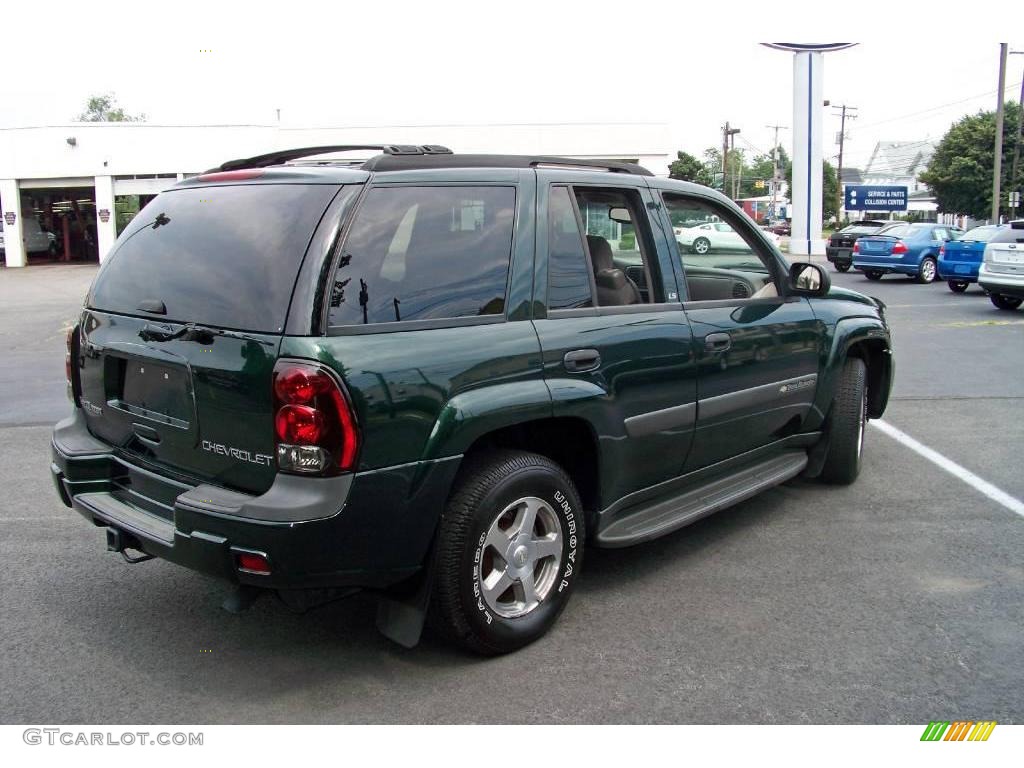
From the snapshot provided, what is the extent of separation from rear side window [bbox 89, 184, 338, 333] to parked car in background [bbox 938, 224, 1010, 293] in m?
18.7

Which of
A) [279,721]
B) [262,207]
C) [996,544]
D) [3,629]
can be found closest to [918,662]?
[996,544]

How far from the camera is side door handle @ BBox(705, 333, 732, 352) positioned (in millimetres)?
4371

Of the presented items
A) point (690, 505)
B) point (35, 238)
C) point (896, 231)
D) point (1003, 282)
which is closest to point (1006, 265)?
point (1003, 282)

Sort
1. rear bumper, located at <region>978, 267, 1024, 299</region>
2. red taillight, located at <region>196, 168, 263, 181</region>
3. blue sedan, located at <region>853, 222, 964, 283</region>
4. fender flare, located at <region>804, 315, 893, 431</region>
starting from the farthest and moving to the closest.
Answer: blue sedan, located at <region>853, 222, 964, 283</region>, rear bumper, located at <region>978, 267, 1024, 299</region>, fender flare, located at <region>804, 315, 893, 431</region>, red taillight, located at <region>196, 168, 263, 181</region>

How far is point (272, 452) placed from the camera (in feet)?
10.1

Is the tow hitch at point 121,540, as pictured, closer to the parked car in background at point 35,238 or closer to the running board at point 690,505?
the running board at point 690,505

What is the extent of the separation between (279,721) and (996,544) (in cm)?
376

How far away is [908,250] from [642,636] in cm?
2058

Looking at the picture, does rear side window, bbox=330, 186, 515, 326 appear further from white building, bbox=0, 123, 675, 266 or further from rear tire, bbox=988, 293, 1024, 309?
white building, bbox=0, 123, 675, 266

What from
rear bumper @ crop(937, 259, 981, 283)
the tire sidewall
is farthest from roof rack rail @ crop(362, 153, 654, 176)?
rear bumper @ crop(937, 259, 981, 283)

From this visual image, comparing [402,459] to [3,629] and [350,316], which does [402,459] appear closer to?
[350,316]

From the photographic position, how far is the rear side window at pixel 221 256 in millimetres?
3182

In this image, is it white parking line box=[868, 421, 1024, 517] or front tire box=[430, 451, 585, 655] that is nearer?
front tire box=[430, 451, 585, 655]

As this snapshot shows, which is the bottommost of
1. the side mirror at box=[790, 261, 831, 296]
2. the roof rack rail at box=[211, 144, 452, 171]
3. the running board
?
the running board
